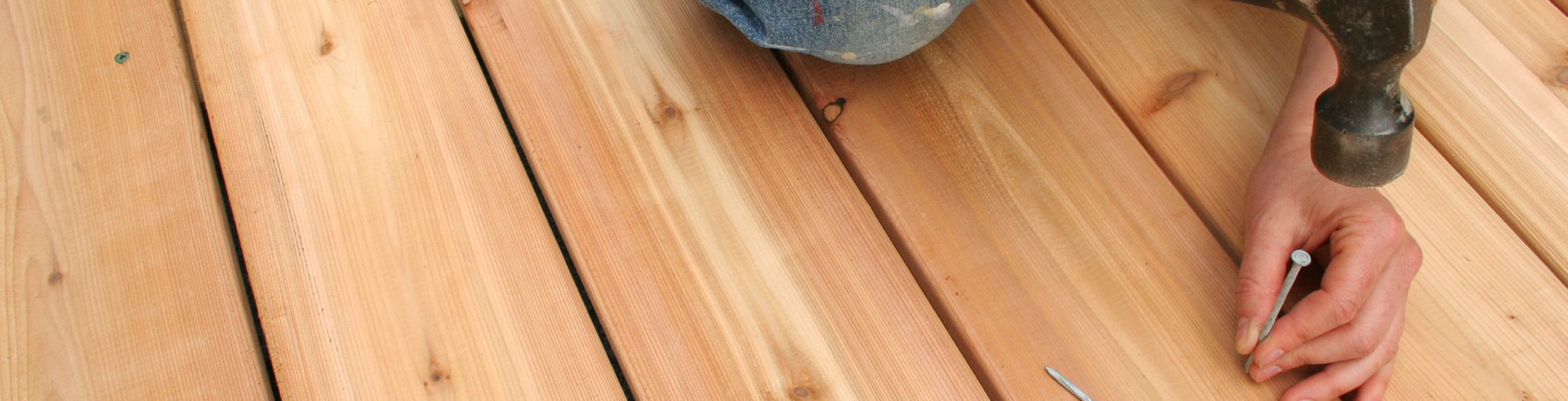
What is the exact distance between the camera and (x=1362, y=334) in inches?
20.9

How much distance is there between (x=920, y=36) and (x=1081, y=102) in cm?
15

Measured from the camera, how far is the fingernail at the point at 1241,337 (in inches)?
21.6

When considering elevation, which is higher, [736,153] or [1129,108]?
[736,153]

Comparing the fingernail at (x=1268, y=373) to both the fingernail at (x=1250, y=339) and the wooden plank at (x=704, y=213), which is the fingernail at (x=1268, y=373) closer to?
the fingernail at (x=1250, y=339)

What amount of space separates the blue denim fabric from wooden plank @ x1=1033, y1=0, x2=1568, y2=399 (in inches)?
6.6

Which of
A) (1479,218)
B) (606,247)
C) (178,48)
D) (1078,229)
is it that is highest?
(178,48)

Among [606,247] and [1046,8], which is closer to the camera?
[606,247]

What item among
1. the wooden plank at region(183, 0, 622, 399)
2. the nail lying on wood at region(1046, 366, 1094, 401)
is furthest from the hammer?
→ the wooden plank at region(183, 0, 622, 399)

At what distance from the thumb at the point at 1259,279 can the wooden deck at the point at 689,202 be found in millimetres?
21

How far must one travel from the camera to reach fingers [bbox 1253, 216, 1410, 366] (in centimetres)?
53

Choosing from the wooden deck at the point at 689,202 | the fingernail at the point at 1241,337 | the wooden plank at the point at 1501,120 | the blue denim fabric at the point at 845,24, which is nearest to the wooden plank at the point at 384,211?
the wooden deck at the point at 689,202

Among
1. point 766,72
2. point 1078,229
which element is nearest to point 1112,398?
point 1078,229

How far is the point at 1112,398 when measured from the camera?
55 centimetres

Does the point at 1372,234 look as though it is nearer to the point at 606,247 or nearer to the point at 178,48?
the point at 606,247
